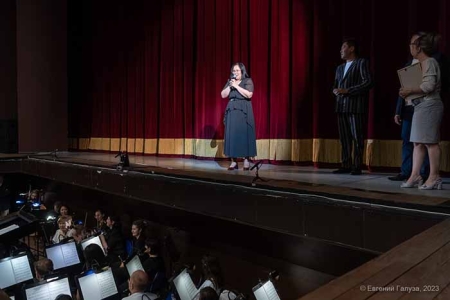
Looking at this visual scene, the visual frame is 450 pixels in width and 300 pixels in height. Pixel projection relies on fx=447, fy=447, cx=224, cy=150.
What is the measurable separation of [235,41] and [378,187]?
3.49 meters

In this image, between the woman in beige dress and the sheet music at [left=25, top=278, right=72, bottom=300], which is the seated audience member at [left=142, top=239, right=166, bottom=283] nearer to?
the sheet music at [left=25, top=278, right=72, bottom=300]

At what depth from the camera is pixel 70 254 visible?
3996mm

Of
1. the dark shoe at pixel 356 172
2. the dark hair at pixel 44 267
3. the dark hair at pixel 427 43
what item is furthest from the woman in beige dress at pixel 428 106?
the dark hair at pixel 44 267

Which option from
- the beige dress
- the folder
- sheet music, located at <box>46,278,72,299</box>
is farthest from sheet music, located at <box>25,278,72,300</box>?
the folder

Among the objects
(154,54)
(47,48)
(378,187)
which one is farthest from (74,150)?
(378,187)

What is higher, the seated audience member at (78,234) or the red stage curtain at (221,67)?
the red stage curtain at (221,67)

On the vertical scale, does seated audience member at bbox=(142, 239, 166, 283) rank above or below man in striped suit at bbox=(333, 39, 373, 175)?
below

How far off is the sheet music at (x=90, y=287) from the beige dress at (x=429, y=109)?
2.43 metres

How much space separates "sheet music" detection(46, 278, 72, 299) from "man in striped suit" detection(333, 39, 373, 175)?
8.22ft

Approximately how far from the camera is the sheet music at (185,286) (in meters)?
3.24

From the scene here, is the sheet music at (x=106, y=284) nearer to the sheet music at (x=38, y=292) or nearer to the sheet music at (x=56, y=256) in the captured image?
the sheet music at (x=38, y=292)

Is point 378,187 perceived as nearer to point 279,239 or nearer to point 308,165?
point 279,239

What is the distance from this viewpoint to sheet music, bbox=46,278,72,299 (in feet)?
9.93

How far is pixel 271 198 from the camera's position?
3.19 m
